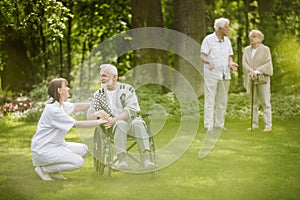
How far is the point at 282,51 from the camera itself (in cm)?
1550

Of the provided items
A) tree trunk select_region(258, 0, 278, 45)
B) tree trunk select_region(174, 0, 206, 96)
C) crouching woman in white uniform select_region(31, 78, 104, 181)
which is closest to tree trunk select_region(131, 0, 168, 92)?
tree trunk select_region(174, 0, 206, 96)

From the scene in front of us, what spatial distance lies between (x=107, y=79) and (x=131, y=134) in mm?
652

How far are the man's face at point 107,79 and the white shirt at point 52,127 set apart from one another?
1.88 ft

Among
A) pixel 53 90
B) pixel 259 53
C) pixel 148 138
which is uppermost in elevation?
pixel 259 53

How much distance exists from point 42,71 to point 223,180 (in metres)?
10.7

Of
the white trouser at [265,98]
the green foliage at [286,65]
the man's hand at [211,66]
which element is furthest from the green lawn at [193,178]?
the green foliage at [286,65]

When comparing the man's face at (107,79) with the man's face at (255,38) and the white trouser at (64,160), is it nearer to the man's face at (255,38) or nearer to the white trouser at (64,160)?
the white trouser at (64,160)

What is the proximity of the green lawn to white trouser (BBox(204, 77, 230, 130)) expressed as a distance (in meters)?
0.87

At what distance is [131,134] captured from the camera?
6.71 metres

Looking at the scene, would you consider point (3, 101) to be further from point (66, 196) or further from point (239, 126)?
point (66, 196)

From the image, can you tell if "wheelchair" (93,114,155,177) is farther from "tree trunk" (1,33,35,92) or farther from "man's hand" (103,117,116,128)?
"tree trunk" (1,33,35,92)

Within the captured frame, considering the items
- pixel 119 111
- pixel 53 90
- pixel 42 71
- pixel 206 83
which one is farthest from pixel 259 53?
pixel 42 71

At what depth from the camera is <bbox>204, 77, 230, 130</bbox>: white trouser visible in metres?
9.87

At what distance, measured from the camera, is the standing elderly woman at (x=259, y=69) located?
986cm
